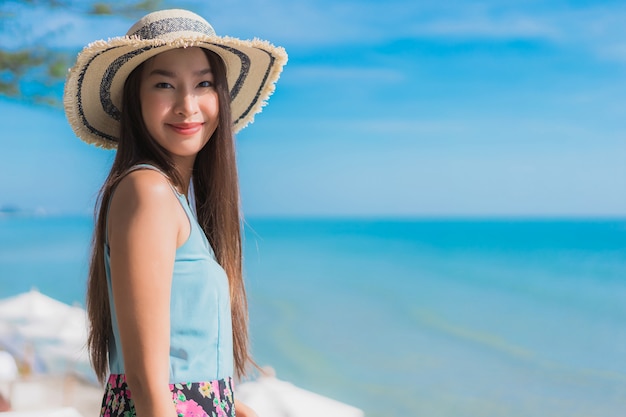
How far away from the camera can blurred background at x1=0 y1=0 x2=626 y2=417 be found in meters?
17.8

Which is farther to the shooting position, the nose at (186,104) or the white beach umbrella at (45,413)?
the white beach umbrella at (45,413)

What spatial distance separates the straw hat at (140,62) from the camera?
1726mm

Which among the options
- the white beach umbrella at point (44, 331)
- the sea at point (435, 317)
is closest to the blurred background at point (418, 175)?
the sea at point (435, 317)

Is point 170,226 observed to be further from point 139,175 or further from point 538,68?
point 538,68

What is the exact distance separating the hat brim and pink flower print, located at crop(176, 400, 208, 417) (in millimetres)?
689

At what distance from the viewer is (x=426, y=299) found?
22.6 meters

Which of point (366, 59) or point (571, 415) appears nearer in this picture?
point (571, 415)

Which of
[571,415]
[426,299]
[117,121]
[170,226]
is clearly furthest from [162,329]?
[426,299]

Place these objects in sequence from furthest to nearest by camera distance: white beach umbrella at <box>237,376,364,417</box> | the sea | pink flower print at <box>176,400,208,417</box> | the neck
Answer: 1. the sea
2. white beach umbrella at <box>237,376,364,417</box>
3. the neck
4. pink flower print at <box>176,400,208,417</box>

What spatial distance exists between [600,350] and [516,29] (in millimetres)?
27478

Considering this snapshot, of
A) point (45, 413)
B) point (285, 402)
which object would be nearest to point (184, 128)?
point (45, 413)

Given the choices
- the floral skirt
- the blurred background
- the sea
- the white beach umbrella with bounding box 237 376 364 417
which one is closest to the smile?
the floral skirt

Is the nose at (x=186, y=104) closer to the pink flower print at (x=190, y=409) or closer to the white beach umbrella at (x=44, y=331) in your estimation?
the pink flower print at (x=190, y=409)

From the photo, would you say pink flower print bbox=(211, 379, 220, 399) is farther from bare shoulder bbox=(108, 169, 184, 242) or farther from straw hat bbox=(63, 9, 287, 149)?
straw hat bbox=(63, 9, 287, 149)
